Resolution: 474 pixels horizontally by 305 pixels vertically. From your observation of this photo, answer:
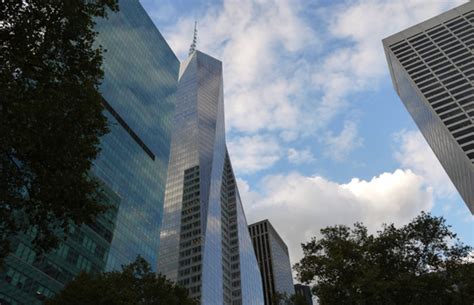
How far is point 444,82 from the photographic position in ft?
411

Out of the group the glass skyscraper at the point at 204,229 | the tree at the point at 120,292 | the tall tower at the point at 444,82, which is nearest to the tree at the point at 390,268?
the tree at the point at 120,292

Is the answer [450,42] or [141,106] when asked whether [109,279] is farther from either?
[450,42]

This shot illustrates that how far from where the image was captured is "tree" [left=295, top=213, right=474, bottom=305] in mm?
23828

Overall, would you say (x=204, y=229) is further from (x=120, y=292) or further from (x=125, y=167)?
(x=120, y=292)

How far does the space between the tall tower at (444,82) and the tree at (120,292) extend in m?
95.1

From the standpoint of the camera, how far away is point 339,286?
83.0ft

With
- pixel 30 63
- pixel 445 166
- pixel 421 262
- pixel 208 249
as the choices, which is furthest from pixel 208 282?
pixel 30 63

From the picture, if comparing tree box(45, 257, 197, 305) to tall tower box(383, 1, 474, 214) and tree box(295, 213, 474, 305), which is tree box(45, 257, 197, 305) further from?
tall tower box(383, 1, 474, 214)

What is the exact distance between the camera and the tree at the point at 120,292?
29.5m

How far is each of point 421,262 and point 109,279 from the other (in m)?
22.2

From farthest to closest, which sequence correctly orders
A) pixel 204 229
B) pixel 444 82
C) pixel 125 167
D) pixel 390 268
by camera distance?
1. pixel 204 229
2. pixel 444 82
3. pixel 125 167
4. pixel 390 268

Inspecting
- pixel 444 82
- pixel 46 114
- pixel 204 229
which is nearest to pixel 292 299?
pixel 46 114

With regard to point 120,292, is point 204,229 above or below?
above

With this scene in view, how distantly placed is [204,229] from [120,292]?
126m
